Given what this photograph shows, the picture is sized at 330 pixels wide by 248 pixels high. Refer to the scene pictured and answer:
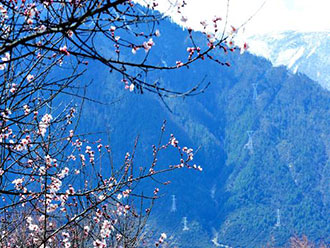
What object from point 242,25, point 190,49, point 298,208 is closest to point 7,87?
point 190,49

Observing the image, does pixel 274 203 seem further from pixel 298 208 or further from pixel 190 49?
pixel 190 49

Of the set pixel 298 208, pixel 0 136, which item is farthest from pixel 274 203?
pixel 0 136

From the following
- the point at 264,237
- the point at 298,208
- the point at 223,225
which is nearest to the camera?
the point at 264,237

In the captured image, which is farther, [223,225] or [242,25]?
[223,225]

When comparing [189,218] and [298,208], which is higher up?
[189,218]

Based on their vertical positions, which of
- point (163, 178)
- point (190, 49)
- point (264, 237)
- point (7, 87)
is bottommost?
point (190, 49)

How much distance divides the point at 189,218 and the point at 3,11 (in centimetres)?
17367

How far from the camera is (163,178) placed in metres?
194

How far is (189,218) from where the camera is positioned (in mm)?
175125

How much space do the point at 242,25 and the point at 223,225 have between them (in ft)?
574

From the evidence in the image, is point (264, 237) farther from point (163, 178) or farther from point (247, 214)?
point (163, 178)

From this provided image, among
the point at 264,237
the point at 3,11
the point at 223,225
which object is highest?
the point at 223,225

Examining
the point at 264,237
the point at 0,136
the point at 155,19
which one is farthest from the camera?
the point at 264,237

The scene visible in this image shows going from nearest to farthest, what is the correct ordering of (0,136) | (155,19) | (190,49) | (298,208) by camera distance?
1. (155,19)
2. (190,49)
3. (0,136)
4. (298,208)
